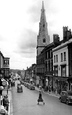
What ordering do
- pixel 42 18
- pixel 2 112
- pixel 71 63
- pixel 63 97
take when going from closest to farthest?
pixel 2 112, pixel 63 97, pixel 71 63, pixel 42 18

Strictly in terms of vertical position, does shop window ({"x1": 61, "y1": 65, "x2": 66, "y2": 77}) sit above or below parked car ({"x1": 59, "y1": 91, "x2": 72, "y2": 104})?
above

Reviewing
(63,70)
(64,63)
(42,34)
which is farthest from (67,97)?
(42,34)

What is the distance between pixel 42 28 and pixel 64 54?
1863 inches

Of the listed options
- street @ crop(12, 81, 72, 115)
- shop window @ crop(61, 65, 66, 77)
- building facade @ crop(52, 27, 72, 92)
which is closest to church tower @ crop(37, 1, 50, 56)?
building facade @ crop(52, 27, 72, 92)

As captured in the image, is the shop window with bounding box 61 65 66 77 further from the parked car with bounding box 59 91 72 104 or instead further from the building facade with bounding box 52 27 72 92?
the parked car with bounding box 59 91 72 104

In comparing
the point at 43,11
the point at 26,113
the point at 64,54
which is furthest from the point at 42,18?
the point at 26,113

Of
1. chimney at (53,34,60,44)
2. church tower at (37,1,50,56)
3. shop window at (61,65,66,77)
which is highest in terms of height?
church tower at (37,1,50,56)

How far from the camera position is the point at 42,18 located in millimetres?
86125

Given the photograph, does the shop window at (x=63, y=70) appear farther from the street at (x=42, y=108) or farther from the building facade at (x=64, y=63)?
the street at (x=42, y=108)

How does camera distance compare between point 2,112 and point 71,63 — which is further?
point 71,63

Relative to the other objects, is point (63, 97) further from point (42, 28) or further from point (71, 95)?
point (42, 28)

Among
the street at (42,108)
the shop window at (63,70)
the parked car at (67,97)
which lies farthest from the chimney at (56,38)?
the street at (42,108)

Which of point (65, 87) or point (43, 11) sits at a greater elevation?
point (43, 11)

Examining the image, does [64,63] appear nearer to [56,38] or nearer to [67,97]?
[56,38]
